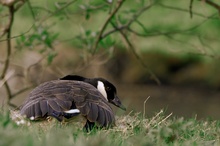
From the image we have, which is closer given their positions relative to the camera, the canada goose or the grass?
the grass

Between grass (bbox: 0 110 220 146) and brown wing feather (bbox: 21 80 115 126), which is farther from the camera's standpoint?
brown wing feather (bbox: 21 80 115 126)

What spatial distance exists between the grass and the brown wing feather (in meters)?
0.12

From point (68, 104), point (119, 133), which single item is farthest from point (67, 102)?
point (119, 133)

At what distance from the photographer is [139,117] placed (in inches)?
243

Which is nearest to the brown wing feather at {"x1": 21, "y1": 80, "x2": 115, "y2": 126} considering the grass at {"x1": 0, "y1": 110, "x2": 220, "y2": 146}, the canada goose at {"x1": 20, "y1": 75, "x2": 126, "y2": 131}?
the canada goose at {"x1": 20, "y1": 75, "x2": 126, "y2": 131}

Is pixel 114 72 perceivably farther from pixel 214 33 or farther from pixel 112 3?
Result: pixel 112 3

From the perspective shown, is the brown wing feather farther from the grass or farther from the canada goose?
the grass

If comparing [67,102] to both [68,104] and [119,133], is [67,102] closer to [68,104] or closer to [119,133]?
[68,104]

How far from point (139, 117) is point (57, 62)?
923 cm

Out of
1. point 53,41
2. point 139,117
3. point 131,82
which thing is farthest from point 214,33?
point 139,117

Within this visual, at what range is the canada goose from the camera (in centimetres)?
550

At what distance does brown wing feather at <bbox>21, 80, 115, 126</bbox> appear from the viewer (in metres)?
5.54

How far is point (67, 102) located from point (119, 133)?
0.66 metres

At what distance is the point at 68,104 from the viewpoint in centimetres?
559
